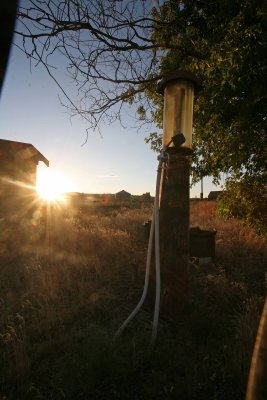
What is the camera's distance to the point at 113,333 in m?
3.49

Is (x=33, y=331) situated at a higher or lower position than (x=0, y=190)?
lower

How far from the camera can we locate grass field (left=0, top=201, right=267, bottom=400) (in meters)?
2.78

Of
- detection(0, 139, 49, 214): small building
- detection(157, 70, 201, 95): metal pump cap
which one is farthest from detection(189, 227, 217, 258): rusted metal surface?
detection(0, 139, 49, 214): small building

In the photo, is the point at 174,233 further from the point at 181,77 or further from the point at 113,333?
the point at 181,77

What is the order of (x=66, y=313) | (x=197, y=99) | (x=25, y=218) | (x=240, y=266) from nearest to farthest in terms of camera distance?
Result: (x=66, y=313)
(x=197, y=99)
(x=240, y=266)
(x=25, y=218)

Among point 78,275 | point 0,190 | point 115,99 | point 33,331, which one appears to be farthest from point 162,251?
point 0,190

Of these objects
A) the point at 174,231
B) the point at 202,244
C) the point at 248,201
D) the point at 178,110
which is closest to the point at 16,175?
the point at 202,244

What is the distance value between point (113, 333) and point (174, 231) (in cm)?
140

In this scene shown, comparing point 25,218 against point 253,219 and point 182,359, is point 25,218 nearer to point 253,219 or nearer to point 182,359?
point 253,219

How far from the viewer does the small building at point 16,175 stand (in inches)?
456

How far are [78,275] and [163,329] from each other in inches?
102

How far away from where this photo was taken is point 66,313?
13.4 feet

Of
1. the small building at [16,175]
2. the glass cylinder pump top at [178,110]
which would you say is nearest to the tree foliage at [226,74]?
the glass cylinder pump top at [178,110]

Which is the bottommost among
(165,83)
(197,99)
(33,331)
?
(33,331)
